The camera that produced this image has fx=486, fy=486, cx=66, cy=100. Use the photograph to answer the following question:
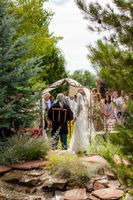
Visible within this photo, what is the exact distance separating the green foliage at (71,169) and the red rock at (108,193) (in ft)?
1.46

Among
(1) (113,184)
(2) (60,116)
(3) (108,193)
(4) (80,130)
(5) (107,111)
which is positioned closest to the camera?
(3) (108,193)

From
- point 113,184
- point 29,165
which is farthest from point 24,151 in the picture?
point 113,184

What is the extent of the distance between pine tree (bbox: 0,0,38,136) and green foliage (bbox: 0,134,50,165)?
2.85 ft

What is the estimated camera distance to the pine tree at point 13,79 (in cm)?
1146

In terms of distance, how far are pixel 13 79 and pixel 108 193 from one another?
4105mm

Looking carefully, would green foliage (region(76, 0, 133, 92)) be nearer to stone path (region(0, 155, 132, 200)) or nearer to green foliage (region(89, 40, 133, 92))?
green foliage (region(89, 40, 133, 92))

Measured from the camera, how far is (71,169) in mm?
9359

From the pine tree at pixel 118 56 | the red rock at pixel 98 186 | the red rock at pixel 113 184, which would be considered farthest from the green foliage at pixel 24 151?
the pine tree at pixel 118 56

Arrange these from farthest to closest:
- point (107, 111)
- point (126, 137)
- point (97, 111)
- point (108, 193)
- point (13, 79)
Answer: point (107, 111), point (97, 111), point (13, 79), point (108, 193), point (126, 137)

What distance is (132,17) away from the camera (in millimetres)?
4730

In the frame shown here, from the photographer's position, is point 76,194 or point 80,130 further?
point 80,130

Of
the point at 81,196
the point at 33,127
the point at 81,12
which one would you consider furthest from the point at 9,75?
the point at 81,12

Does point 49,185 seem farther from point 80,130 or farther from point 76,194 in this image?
point 80,130

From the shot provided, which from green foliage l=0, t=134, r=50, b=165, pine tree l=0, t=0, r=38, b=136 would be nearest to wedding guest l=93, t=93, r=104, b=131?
pine tree l=0, t=0, r=38, b=136
